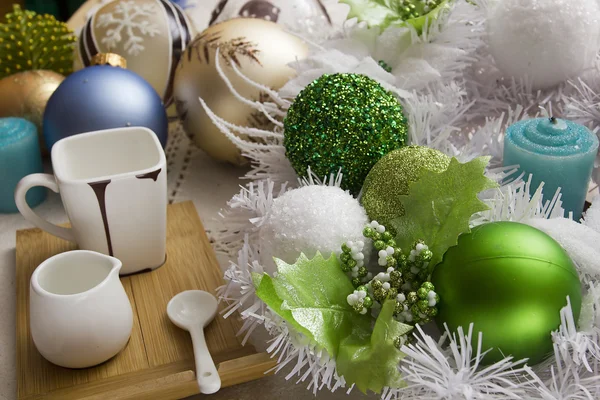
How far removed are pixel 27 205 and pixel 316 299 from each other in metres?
0.36

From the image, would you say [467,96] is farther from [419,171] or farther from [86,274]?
[86,274]

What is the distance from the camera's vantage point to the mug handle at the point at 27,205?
2.09 ft

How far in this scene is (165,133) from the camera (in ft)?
2.81

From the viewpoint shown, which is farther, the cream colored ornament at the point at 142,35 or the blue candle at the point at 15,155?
the cream colored ornament at the point at 142,35

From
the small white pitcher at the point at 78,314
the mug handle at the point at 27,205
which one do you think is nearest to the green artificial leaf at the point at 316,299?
the small white pitcher at the point at 78,314

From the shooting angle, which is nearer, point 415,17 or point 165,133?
point 415,17

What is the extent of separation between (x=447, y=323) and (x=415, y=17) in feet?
1.32

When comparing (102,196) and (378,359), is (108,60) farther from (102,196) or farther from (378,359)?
(378,359)

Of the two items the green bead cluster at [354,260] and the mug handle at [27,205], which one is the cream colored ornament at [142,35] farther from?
the green bead cluster at [354,260]

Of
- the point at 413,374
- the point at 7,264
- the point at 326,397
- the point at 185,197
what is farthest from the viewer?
the point at 185,197

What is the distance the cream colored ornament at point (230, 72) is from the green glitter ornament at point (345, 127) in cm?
18

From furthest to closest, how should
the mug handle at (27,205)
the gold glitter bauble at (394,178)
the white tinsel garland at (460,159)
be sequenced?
1. the mug handle at (27,205)
2. the gold glitter bauble at (394,178)
3. the white tinsel garland at (460,159)

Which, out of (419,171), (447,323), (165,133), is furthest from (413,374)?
(165,133)

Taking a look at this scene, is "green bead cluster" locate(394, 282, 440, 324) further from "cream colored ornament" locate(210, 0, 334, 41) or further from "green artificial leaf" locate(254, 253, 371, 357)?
"cream colored ornament" locate(210, 0, 334, 41)
